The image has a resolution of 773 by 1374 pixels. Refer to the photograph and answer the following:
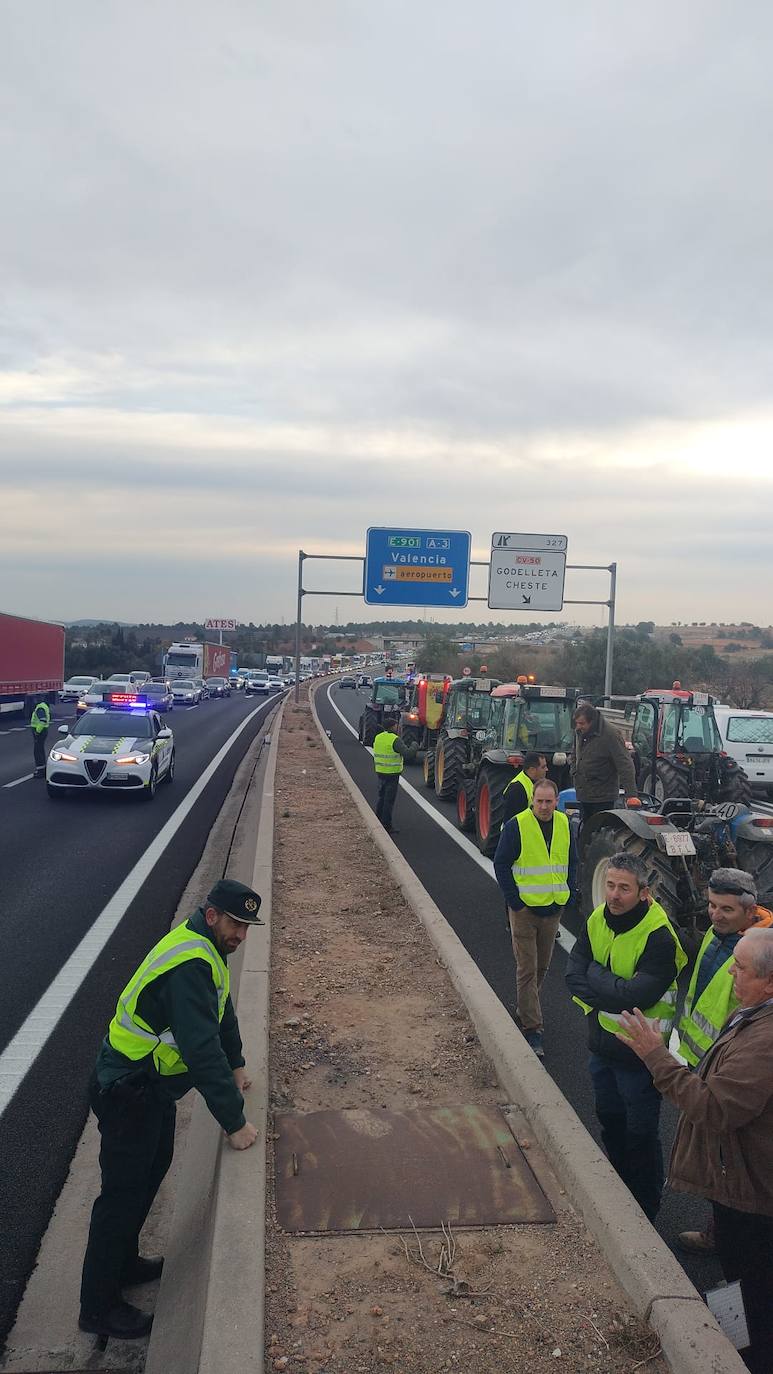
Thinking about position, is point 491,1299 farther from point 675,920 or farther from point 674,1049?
point 675,920

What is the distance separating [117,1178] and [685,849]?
16.8ft

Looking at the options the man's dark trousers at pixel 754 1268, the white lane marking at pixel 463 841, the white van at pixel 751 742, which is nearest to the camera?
the man's dark trousers at pixel 754 1268

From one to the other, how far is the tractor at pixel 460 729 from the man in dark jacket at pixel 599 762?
645 cm

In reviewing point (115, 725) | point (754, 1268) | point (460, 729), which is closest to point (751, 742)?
point (460, 729)

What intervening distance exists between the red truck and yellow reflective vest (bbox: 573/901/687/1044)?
32.3 m

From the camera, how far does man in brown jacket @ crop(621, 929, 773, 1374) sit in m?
3.46

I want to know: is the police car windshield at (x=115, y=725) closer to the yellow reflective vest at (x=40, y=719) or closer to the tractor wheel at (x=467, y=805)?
the yellow reflective vest at (x=40, y=719)

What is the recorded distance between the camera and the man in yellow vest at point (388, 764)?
14.2 meters

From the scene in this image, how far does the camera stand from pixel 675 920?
785 cm

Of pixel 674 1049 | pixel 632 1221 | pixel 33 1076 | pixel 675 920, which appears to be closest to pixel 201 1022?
pixel 632 1221

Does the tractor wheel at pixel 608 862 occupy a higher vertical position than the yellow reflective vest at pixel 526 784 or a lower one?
lower

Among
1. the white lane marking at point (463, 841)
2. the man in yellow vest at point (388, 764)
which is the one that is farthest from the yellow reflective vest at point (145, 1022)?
the man in yellow vest at point (388, 764)

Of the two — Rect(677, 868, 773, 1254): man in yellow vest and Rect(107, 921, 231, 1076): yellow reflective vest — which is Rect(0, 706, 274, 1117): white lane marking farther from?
Rect(677, 868, 773, 1254): man in yellow vest

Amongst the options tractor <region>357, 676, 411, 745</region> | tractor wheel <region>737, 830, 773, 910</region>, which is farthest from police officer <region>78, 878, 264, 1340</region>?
tractor <region>357, 676, 411, 745</region>
